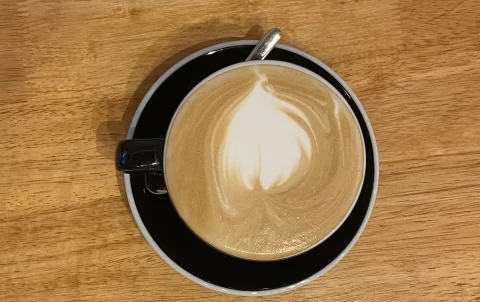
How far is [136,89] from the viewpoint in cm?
82

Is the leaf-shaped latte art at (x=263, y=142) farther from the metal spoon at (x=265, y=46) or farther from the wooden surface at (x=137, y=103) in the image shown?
the wooden surface at (x=137, y=103)

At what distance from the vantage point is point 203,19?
835mm

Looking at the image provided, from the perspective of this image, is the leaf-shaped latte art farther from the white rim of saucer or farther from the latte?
the white rim of saucer

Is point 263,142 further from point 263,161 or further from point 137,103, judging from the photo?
point 137,103

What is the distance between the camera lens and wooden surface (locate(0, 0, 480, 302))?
0.79 metres

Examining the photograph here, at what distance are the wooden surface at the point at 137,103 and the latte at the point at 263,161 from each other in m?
0.16

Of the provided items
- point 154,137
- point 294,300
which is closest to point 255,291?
point 294,300

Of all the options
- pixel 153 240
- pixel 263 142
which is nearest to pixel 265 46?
pixel 263 142

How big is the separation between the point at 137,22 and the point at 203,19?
0.34 feet

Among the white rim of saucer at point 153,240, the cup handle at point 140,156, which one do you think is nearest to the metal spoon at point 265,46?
the white rim of saucer at point 153,240

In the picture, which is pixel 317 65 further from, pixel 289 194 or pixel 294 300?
pixel 294 300

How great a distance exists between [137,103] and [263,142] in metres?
0.25

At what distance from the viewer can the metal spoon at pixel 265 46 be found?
0.75 metres

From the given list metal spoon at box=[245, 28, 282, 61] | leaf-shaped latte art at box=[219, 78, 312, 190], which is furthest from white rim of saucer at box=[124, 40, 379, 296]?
leaf-shaped latte art at box=[219, 78, 312, 190]
